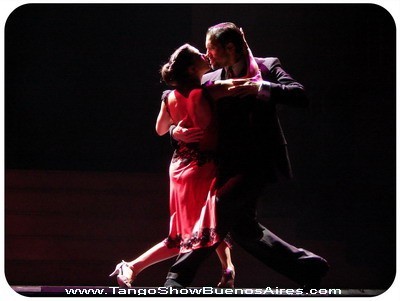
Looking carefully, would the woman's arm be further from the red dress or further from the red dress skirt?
the red dress skirt

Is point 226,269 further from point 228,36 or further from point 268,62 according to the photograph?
point 228,36

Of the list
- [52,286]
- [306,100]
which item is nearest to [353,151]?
[306,100]

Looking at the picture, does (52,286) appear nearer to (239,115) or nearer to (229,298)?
(229,298)

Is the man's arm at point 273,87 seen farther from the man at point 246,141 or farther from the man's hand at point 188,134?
the man's hand at point 188,134

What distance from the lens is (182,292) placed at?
3100mm

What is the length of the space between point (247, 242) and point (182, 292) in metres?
0.47

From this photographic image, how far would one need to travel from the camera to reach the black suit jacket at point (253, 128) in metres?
2.97

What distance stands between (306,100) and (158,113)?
0.86 m

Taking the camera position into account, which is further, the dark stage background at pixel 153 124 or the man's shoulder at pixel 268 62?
the dark stage background at pixel 153 124

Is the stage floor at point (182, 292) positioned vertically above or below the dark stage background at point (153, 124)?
below

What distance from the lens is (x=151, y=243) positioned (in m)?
3.19

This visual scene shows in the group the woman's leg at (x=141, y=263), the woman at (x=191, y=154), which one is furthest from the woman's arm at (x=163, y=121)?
the woman's leg at (x=141, y=263)

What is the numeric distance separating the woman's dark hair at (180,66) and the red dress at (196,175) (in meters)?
0.07

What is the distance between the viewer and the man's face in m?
2.98
